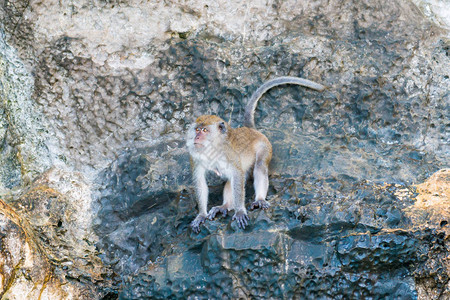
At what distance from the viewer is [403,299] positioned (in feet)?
14.7

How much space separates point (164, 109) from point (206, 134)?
1.15 metres

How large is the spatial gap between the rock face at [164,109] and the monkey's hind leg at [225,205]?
0.89ft

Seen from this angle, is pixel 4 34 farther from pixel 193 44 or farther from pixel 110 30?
pixel 193 44

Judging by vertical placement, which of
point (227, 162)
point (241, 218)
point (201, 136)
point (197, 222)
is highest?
point (201, 136)

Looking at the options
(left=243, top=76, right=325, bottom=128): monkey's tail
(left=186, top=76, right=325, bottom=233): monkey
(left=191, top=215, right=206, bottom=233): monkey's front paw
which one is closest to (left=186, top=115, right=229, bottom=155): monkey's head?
(left=186, top=76, right=325, bottom=233): monkey

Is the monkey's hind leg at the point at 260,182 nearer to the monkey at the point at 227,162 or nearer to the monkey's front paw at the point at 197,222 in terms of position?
the monkey at the point at 227,162

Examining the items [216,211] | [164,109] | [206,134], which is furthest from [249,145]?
[164,109]

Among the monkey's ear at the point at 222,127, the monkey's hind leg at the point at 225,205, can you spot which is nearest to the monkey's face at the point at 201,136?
the monkey's ear at the point at 222,127

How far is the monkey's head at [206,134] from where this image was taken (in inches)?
188

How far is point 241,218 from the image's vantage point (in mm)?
4605

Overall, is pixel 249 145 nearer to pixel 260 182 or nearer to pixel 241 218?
pixel 260 182

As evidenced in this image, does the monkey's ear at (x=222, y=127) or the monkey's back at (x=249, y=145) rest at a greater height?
the monkey's ear at (x=222, y=127)

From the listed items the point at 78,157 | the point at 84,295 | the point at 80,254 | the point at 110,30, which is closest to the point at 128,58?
the point at 110,30

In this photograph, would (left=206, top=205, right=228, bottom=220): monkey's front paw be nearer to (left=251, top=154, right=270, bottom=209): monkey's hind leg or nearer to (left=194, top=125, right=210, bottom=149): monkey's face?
(left=251, top=154, right=270, bottom=209): monkey's hind leg
